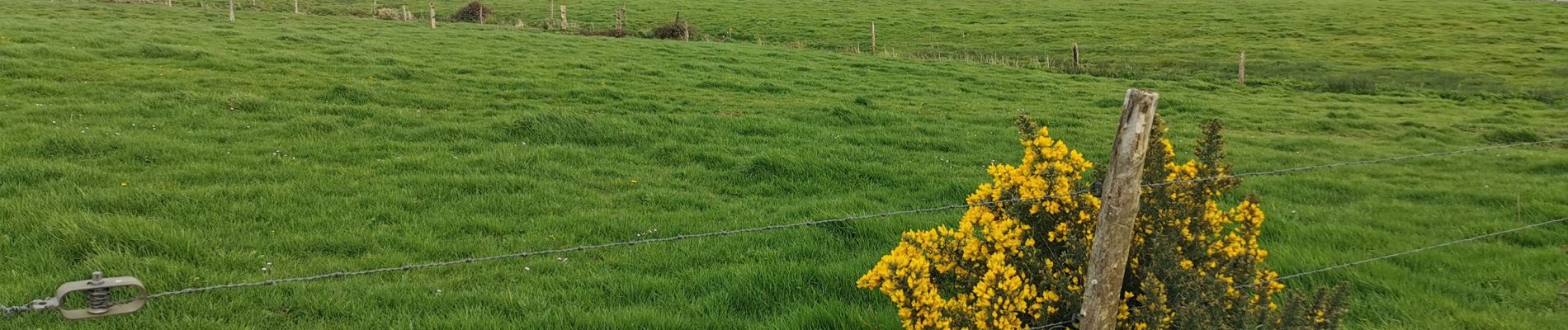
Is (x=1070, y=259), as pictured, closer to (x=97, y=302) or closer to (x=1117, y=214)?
(x=1117, y=214)

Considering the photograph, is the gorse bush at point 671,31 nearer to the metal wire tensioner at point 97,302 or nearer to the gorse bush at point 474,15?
the gorse bush at point 474,15

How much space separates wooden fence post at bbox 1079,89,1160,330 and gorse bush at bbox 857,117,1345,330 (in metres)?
0.18

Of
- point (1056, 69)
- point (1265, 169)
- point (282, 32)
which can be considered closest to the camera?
point (1265, 169)

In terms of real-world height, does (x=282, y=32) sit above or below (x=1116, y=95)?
above

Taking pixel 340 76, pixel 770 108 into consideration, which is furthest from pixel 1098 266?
pixel 340 76

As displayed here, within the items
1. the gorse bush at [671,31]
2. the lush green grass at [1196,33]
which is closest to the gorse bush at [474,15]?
the lush green grass at [1196,33]

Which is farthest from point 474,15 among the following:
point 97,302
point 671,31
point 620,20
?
point 97,302

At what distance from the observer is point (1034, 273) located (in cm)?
412

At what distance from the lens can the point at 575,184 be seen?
9164 millimetres

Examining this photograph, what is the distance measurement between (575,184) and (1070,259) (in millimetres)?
6312

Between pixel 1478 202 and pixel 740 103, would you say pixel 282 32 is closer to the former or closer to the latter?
pixel 740 103

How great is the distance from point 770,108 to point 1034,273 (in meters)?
11.4

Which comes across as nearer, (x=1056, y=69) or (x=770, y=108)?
(x=770, y=108)

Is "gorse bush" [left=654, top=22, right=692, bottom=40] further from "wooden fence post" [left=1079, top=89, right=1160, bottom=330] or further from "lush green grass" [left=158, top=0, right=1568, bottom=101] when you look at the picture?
"wooden fence post" [left=1079, top=89, right=1160, bottom=330]
